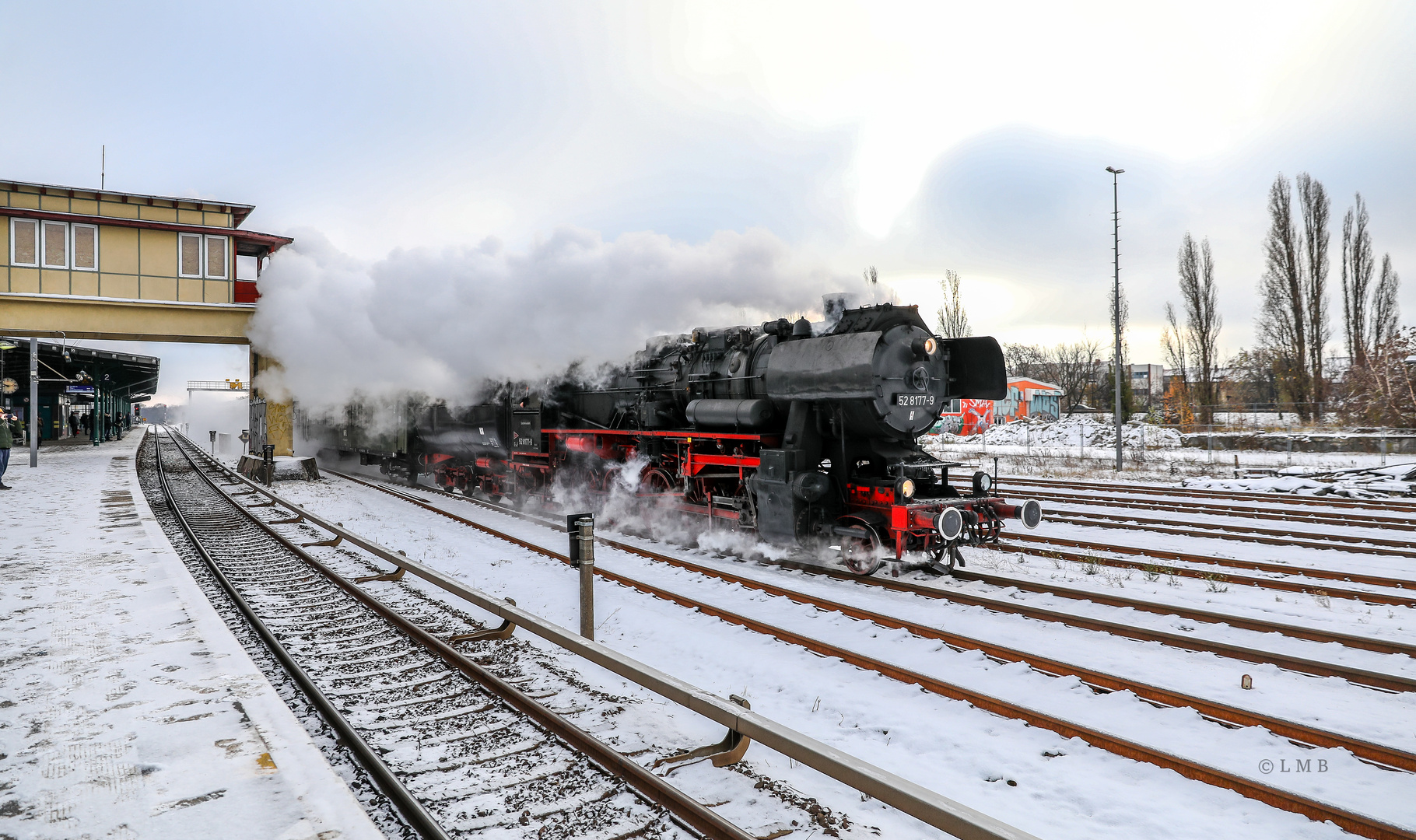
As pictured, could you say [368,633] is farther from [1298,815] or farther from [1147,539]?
[1147,539]

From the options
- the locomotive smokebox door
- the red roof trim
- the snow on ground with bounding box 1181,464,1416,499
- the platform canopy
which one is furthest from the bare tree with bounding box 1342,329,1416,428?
the platform canopy

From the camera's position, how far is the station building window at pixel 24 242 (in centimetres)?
1983

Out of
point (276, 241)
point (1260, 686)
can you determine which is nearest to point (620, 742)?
point (1260, 686)

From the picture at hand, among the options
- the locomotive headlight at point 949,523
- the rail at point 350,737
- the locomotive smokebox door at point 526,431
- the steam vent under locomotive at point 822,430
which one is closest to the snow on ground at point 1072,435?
the steam vent under locomotive at point 822,430

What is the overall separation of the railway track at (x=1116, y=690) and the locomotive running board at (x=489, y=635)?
1.77 m

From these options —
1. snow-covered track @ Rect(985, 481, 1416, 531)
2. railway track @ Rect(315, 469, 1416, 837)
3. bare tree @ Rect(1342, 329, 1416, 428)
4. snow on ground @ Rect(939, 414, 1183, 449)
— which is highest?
bare tree @ Rect(1342, 329, 1416, 428)

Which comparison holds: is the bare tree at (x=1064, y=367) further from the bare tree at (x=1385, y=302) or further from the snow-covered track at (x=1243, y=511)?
the snow-covered track at (x=1243, y=511)

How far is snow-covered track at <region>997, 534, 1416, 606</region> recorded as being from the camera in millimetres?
7254

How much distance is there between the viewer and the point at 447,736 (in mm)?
4105

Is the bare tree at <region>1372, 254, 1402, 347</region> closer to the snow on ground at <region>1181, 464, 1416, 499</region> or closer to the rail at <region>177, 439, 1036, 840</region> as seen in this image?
the snow on ground at <region>1181, 464, 1416, 499</region>

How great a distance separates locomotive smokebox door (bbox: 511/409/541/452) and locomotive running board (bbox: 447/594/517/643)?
6.74 m

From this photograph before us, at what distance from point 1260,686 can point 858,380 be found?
400 centimetres

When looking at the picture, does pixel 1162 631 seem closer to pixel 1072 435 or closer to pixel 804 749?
pixel 804 749

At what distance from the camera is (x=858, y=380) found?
7508mm
